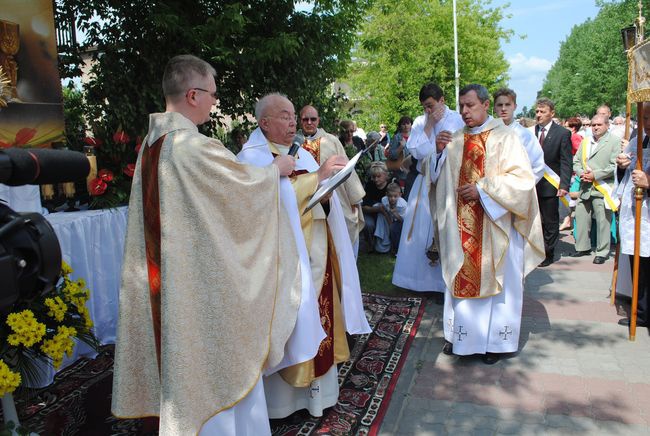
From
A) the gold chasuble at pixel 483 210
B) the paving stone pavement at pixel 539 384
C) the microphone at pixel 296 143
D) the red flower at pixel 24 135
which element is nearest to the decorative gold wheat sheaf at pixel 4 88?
the red flower at pixel 24 135

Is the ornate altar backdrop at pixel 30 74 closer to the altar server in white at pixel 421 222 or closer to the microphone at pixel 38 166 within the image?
the altar server in white at pixel 421 222

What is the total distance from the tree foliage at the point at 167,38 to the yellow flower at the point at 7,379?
12.6 feet

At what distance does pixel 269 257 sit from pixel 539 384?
2.38m

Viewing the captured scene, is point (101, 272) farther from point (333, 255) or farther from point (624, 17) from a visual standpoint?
point (624, 17)

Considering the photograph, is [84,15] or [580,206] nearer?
[84,15]

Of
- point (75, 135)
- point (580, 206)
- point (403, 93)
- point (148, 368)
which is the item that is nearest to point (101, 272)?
point (75, 135)

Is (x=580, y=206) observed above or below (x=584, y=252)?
above

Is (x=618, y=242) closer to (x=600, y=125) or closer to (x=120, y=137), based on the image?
(x=600, y=125)

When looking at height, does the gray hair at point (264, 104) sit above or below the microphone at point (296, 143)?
above

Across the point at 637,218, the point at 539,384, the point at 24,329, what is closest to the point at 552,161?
the point at 637,218

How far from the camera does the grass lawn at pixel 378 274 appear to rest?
6375 mm

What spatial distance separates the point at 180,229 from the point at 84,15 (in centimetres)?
585

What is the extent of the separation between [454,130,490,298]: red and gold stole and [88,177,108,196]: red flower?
322 centimetres

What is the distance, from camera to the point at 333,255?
3656 mm
